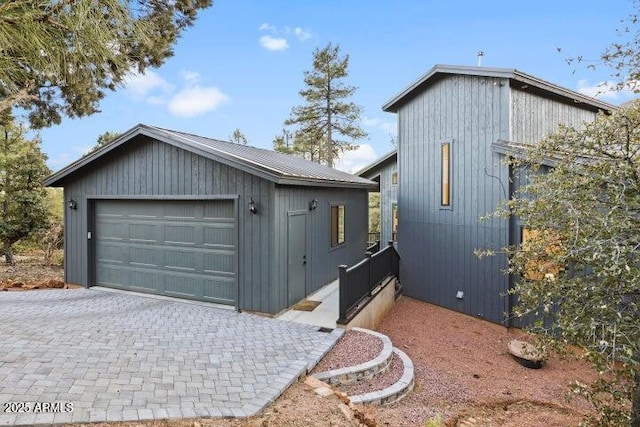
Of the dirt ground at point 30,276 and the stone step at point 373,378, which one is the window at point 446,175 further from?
the dirt ground at point 30,276

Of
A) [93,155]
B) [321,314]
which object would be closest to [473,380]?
[321,314]

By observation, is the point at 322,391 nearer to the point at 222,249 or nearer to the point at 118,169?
the point at 222,249

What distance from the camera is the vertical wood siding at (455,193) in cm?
867

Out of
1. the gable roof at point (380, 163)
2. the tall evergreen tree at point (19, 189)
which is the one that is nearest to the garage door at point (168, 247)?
the tall evergreen tree at point (19, 189)

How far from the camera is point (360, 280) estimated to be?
24.3 feet

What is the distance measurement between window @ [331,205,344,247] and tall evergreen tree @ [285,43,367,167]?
50.7ft

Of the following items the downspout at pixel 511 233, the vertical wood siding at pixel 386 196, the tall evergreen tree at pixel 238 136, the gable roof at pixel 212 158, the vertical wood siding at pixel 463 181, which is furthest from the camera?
the tall evergreen tree at pixel 238 136

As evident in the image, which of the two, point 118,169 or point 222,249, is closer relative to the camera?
point 222,249

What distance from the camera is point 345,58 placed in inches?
1001

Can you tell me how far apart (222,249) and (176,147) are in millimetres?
2301

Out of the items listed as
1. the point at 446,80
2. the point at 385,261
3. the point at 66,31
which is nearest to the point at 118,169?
the point at 66,31

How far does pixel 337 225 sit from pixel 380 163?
5905mm

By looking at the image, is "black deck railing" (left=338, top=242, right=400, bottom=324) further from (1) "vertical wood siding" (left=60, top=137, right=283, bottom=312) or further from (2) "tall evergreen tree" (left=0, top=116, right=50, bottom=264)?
(2) "tall evergreen tree" (left=0, top=116, right=50, bottom=264)

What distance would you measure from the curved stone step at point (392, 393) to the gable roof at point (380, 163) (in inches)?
416
